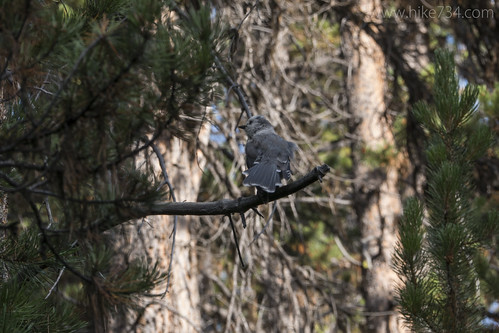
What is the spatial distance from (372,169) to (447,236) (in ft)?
11.4

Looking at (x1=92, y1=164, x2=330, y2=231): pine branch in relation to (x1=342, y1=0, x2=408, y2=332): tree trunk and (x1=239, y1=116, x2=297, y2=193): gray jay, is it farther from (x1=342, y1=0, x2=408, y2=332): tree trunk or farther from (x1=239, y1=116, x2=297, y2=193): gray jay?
(x1=342, y1=0, x2=408, y2=332): tree trunk

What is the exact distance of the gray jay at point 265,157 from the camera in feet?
10.1

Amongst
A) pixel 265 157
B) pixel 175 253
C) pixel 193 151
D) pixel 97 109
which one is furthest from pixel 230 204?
pixel 193 151

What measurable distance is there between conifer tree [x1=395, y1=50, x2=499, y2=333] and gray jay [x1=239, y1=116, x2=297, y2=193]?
0.75 metres

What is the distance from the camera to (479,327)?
3008 mm

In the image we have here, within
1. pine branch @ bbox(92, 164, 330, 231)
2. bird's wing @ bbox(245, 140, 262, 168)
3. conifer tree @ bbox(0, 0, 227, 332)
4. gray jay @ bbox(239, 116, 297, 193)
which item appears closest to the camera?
conifer tree @ bbox(0, 0, 227, 332)

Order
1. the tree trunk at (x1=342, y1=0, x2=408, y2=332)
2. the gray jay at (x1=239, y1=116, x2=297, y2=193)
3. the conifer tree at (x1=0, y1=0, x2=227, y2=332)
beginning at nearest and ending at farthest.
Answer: the conifer tree at (x1=0, y1=0, x2=227, y2=332) → the gray jay at (x1=239, y1=116, x2=297, y2=193) → the tree trunk at (x1=342, y1=0, x2=408, y2=332)

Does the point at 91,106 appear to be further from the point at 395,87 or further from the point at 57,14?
the point at 395,87

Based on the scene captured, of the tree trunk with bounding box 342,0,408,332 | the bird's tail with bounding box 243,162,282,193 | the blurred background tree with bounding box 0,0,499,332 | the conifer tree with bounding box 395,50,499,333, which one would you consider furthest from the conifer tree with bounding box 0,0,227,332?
the tree trunk with bounding box 342,0,408,332

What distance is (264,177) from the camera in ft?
10.2

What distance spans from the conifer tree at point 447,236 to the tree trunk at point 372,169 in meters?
2.76

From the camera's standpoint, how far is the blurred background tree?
1.89m

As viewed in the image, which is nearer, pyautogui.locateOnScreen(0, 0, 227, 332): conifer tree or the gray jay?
pyautogui.locateOnScreen(0, 0, 227, 332): conifer tree

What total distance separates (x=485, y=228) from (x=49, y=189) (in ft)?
7.38
